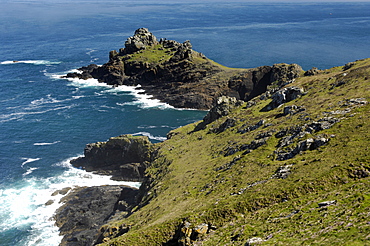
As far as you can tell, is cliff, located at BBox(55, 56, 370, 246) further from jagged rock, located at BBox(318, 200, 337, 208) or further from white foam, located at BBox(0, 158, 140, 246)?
white foam, located at BBox(0, 158, 140, 246)

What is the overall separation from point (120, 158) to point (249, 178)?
4869 cm

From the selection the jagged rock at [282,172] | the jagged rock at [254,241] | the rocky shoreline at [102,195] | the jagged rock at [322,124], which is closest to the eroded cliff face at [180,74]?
the rocky shoreline at [102,195]

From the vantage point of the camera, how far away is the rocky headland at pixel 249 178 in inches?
978

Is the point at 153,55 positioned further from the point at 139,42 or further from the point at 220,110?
the point at 220,110

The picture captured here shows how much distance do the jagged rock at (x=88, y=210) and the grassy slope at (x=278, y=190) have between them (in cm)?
1340

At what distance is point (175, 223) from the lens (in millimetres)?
31953

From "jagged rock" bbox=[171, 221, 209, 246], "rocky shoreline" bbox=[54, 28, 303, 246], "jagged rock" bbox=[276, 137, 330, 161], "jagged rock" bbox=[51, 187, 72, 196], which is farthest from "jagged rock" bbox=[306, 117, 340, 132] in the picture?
"jagged rock" bbox=[51, 187, 72, 196]

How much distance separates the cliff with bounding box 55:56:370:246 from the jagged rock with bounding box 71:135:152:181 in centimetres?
1494

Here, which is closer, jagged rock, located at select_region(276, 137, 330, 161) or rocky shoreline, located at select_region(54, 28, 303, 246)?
jagged rock, located at select_region(276, 137, 330, 161)

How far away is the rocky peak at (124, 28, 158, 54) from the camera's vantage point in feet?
527

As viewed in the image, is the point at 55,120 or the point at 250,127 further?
the point at 55,120

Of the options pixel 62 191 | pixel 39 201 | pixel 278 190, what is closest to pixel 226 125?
pixel 278 190

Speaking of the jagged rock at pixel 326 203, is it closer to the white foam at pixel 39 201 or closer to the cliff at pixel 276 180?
the cliff at pixel 276 180

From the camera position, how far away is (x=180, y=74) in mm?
140500
